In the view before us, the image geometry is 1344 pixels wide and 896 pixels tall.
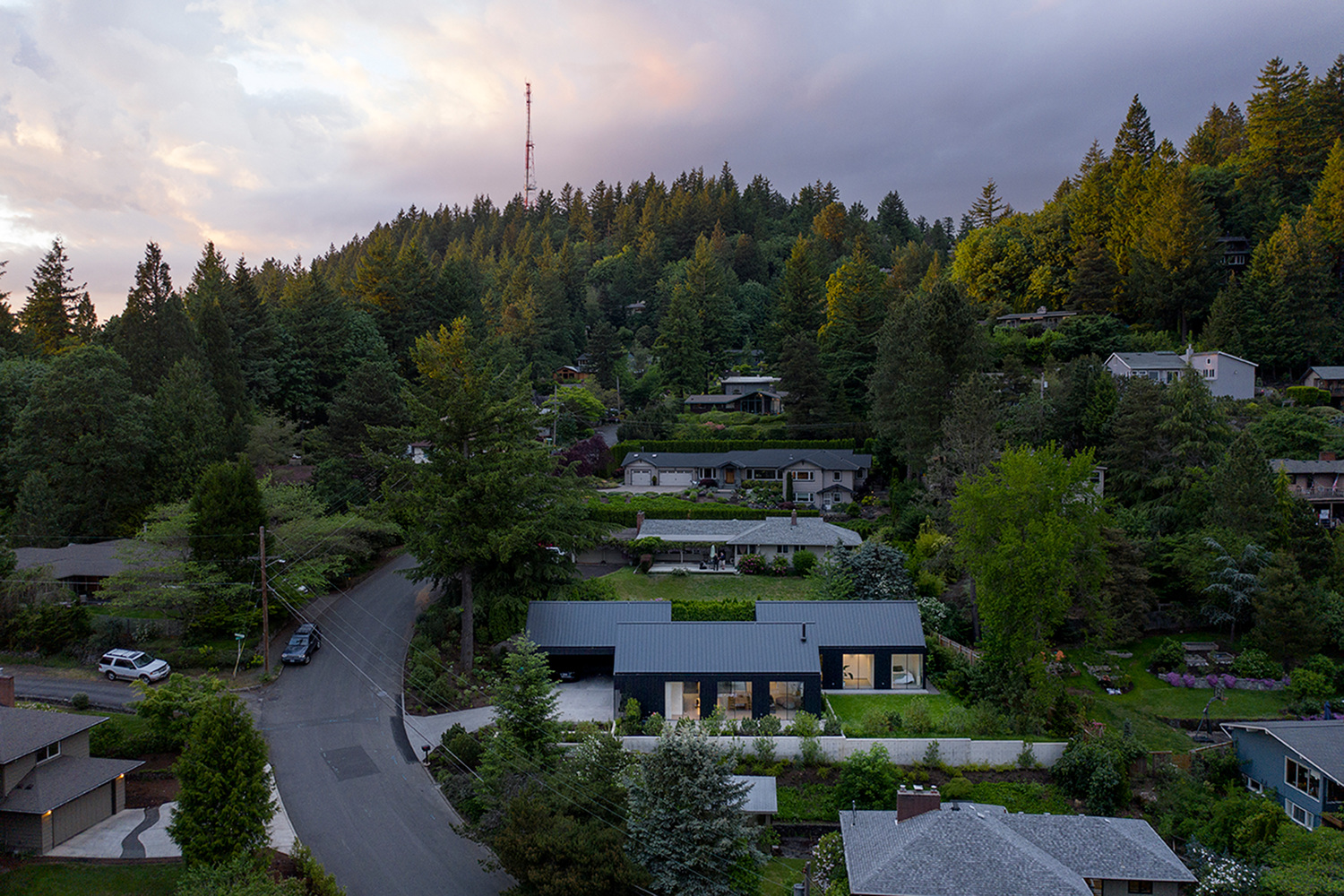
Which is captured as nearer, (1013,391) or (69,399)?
(69,399)

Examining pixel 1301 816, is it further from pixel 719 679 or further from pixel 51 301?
pixel 51 301

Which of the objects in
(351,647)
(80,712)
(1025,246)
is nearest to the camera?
(80,712)

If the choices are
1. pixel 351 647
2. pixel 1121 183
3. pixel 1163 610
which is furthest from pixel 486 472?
pixel 1121 183

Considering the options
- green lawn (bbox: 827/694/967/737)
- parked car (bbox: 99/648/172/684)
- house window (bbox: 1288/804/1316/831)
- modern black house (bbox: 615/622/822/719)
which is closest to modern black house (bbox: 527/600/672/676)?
modern black house (bbox: 615/622/822/719)

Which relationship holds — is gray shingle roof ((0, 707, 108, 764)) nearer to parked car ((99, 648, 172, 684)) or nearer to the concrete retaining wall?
parked car ((99, 648, 172, 684))

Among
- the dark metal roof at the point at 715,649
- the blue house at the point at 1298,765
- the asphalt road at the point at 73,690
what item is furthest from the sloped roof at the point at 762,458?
the asphalt road at the point at 73,690

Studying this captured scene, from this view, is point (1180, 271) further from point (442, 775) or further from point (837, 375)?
point (442, 775)

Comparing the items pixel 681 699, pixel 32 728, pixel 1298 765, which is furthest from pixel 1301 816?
pixel 32 728
